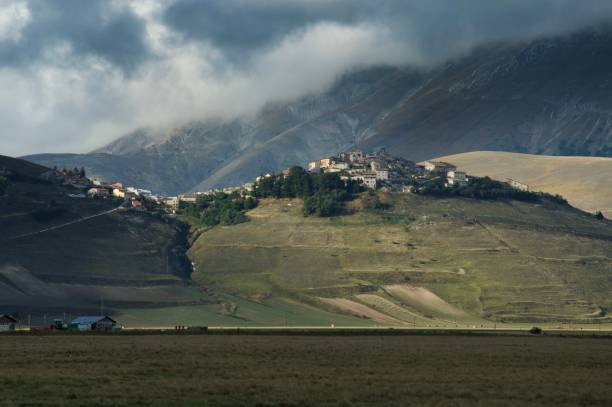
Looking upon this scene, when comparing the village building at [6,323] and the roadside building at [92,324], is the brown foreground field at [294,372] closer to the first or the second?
the village building at [6,323]

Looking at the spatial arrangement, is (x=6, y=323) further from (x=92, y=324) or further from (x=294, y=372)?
(x=294, y=372)

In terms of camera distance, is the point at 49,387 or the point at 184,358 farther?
the point at 184,358

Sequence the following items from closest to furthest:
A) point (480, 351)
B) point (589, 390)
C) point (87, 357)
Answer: point (589, 390), point (87, 357), point (480, 351)

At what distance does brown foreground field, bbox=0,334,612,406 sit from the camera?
74750 mm

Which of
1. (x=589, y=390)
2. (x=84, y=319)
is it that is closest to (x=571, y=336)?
(x=84, y=319)

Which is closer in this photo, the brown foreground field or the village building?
the brown foreground field

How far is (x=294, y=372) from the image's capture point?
8956cm

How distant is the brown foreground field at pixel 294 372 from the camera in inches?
2943

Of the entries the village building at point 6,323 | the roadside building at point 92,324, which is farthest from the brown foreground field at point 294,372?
the roadside building at point 92,324

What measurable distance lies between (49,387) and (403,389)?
23.3 meters

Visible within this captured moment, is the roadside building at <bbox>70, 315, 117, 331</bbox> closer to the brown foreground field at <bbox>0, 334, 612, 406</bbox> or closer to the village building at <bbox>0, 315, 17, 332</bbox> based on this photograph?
the village building at <bbox>0, 315, 17, 332</bbox>

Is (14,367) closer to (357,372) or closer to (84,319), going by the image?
(357,372)

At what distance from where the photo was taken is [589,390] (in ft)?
268

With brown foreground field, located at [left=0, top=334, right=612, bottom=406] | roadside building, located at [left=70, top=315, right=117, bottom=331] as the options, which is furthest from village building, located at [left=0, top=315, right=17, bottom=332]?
brown foreground field, located at [left=0, top=334, right=612, bottom=406]
